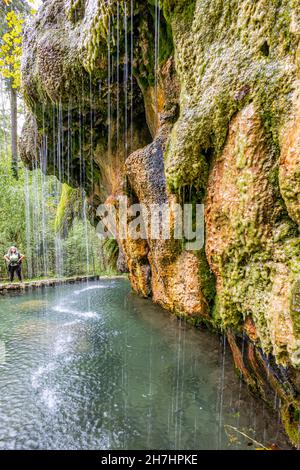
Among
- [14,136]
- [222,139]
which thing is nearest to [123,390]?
[222,139]

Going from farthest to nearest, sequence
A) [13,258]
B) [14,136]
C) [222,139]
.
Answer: [14,136] → [13,258] → [222,139]

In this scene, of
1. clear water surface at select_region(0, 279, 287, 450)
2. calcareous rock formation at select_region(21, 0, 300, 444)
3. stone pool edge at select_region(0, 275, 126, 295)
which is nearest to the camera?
calcareous rock formation at select_region(21, 0, 300, 444)

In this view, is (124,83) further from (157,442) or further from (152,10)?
(157,442)

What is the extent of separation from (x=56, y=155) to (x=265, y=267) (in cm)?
985

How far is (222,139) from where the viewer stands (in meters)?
3.51

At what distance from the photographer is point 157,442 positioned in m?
3.20

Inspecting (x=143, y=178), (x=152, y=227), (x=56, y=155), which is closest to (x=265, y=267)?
(x=152, y=227)

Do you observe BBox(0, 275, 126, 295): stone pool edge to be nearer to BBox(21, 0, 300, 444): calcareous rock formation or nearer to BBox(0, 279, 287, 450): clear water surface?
BBox(0, 279, 287, 450): clear water surface

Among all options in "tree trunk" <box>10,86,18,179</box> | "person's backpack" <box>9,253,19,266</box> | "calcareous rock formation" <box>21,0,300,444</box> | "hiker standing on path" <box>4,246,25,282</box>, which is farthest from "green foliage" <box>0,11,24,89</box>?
"tree trunk" <box>10,86,18,179</box>

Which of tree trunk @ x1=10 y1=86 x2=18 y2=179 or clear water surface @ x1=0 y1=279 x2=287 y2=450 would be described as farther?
tree trunk @ x1=10 y1=86 x2=18 y2=179

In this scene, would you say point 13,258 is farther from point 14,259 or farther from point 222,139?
point 222,139

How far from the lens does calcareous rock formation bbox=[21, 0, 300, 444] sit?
2686 mm

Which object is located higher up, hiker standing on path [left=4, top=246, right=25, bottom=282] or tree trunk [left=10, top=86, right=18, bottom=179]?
tree trunk [left=10, top=86, right=18, bottom=179]

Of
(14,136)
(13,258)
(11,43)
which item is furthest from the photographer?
(14,136)
